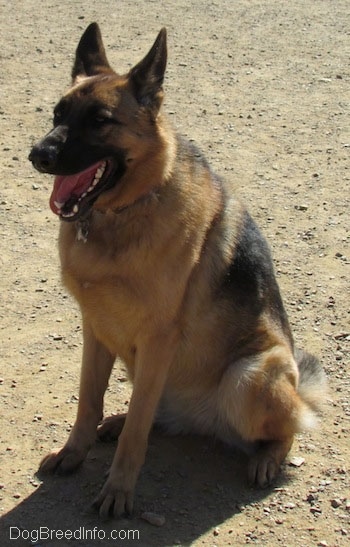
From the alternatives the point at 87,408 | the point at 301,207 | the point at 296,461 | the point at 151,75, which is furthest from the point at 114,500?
the point at 301,207

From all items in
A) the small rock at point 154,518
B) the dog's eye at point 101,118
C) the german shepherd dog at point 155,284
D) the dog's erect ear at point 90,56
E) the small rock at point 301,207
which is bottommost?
the small rock at point 154,518

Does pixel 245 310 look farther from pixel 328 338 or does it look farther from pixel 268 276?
pixel 328 338

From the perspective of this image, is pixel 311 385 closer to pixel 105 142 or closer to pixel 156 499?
pixel 156 499

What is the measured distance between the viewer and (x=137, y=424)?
13.3 ft

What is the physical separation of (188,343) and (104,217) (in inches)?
29.3

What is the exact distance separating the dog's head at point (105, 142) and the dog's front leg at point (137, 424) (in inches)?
27.5

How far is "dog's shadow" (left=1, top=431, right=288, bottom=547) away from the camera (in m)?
3.88

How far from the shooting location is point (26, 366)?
505 cm

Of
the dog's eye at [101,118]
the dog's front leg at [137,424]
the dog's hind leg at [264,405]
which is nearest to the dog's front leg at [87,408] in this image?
the dog's front leg at [137,424]

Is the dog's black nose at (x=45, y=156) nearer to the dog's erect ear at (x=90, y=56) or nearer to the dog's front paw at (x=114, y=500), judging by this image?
the dog's erect ear at (x=90, y=56)

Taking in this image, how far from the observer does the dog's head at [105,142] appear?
368 centimetres

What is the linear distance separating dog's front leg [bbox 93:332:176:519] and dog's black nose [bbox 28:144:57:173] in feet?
3.05

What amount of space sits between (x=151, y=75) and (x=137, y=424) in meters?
1.65

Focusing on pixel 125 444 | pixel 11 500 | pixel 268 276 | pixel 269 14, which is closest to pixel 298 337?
pixel 268 276
